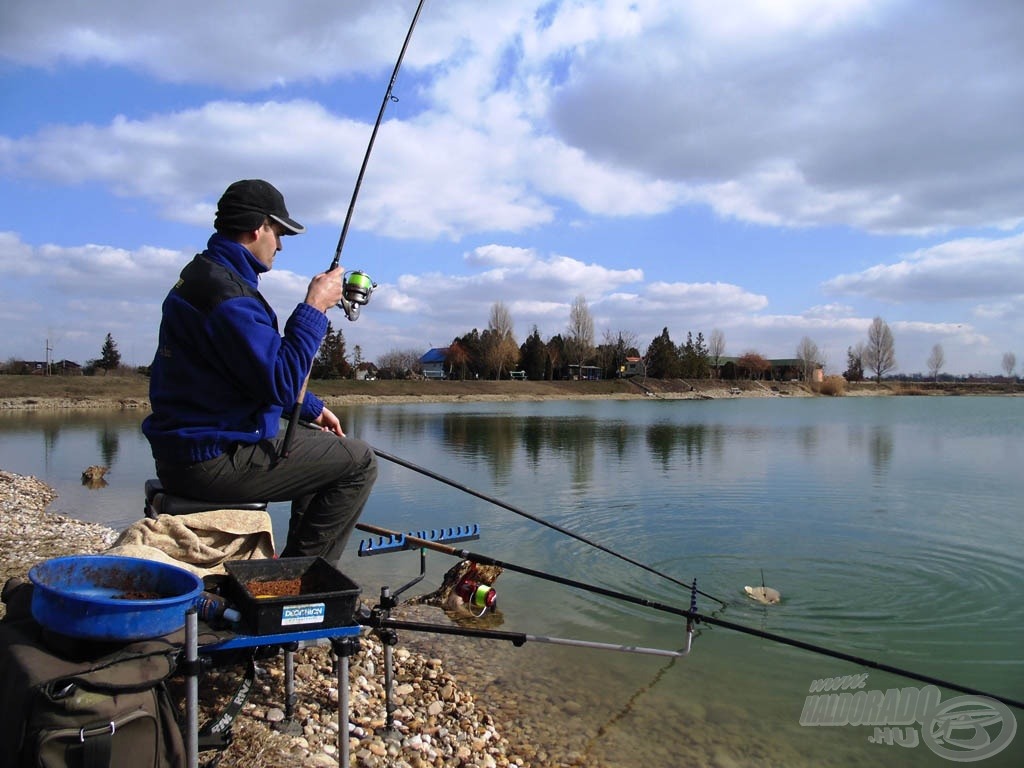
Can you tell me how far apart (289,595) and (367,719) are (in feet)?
3.71

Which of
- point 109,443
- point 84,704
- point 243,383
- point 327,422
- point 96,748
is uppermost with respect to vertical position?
point 243,383

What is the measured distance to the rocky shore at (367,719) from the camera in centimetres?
305

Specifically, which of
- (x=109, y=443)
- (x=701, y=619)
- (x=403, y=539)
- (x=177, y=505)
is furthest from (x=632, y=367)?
(x=177, y=505)

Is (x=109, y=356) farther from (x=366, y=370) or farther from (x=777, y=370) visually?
(x=777, y=370)

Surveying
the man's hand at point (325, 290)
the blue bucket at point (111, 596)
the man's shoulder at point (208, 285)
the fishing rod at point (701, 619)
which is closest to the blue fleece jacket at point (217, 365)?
the man's shoulder at point (208, 285)

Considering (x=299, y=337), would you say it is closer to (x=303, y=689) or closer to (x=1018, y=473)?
(x=303, y=689)

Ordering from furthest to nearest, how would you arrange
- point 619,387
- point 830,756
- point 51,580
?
point 619,387 < point 830,756 < point 51,580

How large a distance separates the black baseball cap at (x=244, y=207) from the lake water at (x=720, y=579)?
2951 millimetres

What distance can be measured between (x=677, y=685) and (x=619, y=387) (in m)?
74.0

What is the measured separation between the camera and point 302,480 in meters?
3.25

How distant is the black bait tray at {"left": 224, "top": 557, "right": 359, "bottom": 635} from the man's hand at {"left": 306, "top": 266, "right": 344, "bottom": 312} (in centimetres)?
111

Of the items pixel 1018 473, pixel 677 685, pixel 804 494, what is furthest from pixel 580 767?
pixel 1018 473

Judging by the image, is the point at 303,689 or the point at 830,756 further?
the point at 830,756

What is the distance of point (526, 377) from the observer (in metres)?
88.1
